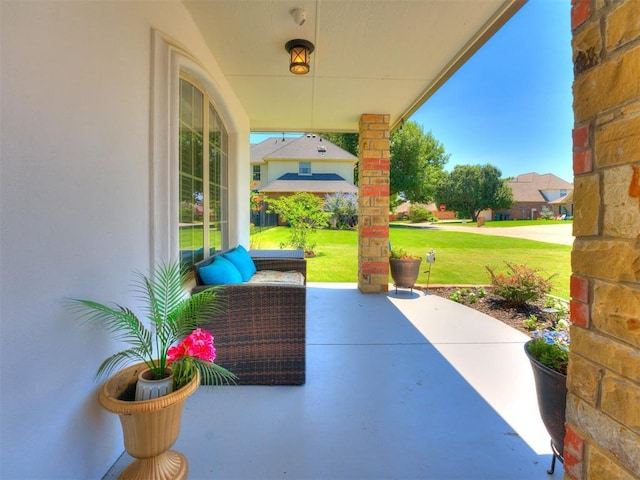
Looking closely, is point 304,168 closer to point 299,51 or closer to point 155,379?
point 299,51

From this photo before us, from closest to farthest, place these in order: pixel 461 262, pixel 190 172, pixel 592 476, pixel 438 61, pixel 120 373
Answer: pixel 592 476
pixel 120 373
pixel 190 172
pixel 438 61
pixel 461 262

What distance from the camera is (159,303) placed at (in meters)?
1.65

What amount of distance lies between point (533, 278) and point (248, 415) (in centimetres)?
398

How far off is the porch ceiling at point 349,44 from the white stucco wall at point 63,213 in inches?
43.0

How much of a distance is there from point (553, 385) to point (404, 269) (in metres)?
3.53

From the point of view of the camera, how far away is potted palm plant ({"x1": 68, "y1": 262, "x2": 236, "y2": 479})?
1.27 meters

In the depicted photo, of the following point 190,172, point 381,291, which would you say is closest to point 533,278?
point 381,291

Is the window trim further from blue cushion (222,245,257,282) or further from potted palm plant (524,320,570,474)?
potted palm plant (524,320,570,474)

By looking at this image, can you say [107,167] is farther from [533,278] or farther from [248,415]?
[533,278]

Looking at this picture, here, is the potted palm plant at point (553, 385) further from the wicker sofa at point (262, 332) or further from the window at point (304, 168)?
the window at point (304, 168)

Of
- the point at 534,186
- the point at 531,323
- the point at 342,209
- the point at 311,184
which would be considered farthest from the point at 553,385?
the point at 534,186

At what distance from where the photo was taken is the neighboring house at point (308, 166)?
1917 cm

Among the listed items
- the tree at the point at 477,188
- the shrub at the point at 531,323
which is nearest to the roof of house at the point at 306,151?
the tree at the point at 477,188

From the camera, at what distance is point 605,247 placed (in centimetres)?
84
